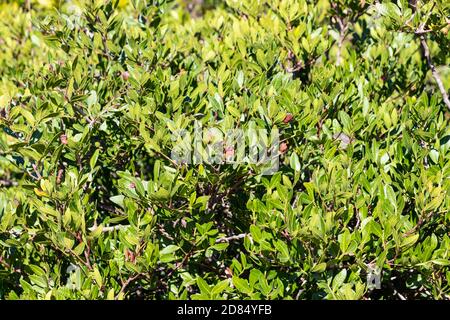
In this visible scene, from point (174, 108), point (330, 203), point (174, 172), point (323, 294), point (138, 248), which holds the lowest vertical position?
point (323, 294)

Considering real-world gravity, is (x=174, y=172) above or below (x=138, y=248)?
above

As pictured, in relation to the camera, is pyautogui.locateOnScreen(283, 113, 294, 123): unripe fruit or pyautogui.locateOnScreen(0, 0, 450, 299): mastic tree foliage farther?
pyautogui.locateOnScreen(283, 113, 294, 123): unripe fruit

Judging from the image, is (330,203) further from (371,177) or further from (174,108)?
(174,108)

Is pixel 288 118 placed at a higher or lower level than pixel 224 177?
higher

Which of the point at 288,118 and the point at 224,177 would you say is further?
the point at 288,118

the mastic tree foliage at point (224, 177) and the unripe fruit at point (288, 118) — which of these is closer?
the mastic tree foliage at point (224, 177)

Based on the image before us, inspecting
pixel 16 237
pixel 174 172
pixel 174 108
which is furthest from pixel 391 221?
pixel 16 237

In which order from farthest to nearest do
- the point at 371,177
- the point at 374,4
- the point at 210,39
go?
the point at 210,39 → the point at 374,4 → the point at 371,177

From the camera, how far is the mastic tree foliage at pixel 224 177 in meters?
2.68

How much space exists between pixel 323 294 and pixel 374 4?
1822 millimetres

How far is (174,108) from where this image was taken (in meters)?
3.10

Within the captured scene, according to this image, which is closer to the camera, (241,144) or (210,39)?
(241,144)

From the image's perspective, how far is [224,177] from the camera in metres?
2.83

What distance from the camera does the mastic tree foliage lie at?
2684 millimetres
